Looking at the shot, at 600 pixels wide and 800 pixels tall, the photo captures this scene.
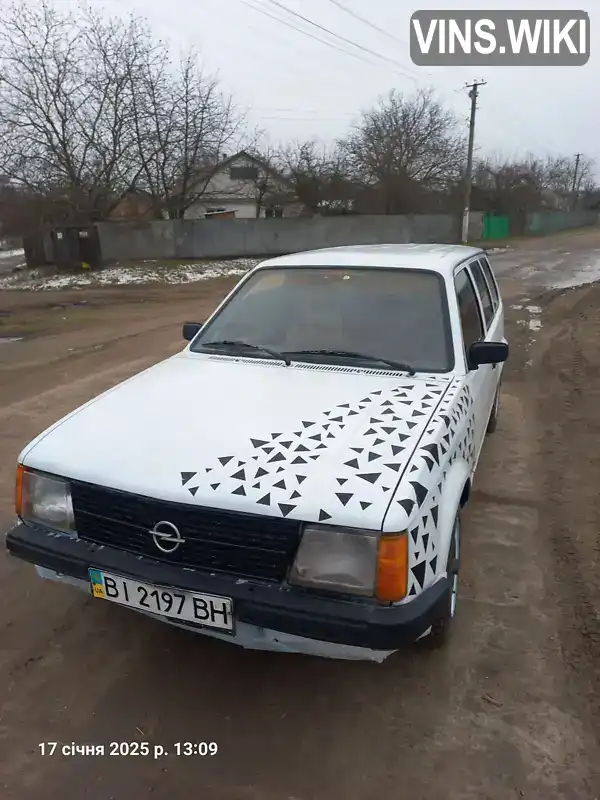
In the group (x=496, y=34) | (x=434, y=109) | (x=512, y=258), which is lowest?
(x=512, y=258)

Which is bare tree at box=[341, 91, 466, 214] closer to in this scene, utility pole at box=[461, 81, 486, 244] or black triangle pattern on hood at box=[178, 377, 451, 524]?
utility pole at box=[461, 81, 486, 244]

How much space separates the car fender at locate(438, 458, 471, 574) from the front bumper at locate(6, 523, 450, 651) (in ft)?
0.41

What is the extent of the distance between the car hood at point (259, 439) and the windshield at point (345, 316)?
23 cm

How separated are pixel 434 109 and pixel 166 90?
66.8ft

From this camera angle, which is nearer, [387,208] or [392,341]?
[392,341]

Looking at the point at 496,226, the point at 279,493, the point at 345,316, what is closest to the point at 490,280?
the point at 345,316

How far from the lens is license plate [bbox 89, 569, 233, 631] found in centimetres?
212

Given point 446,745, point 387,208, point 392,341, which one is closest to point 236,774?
point 446,745

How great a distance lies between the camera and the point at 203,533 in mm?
2139

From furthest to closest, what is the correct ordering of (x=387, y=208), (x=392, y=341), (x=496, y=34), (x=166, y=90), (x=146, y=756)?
(x=387, y=208) < (x=166, y=90) < (x=496, y=34) < (x=392, y=341) < (x=146, y=756)

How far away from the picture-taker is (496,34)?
1291 cm

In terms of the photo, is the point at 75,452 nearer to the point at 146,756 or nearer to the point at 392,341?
the point at 146,756

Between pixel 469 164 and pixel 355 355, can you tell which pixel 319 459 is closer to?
pixel 355 355

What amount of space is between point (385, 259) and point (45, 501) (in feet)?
8.03
